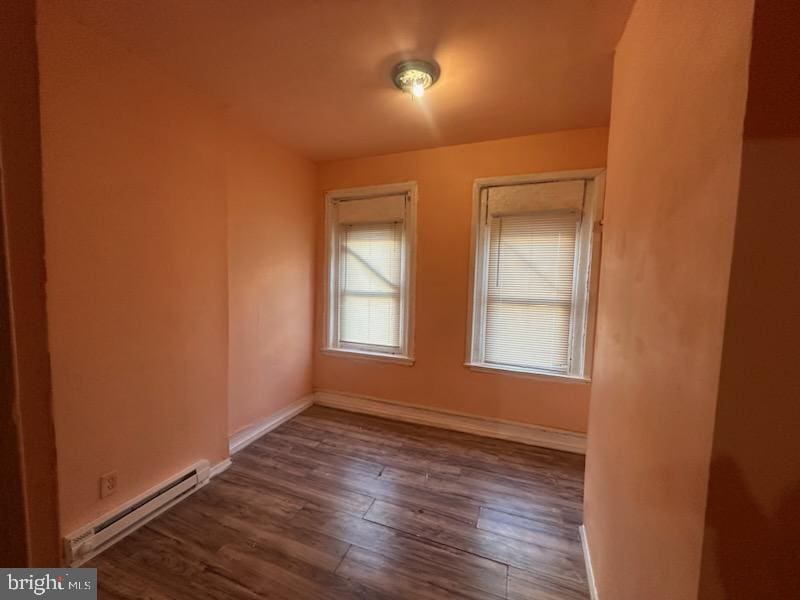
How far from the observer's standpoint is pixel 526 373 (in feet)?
8.38

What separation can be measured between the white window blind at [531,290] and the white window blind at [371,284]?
895mm

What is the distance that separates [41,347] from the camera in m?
1.28

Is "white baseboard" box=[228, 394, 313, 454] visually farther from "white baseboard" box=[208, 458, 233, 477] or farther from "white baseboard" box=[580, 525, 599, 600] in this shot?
"white baseboard" box=[580, 525, 599, 600]

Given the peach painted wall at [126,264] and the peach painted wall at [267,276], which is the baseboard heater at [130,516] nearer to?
the peach painted wall at [126,264]

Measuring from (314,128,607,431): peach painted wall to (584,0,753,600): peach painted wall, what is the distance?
117 cm

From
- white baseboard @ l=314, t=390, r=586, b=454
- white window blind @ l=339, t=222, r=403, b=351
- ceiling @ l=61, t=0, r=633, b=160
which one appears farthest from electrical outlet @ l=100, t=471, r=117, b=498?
ceiling @ l=61, t=0, r=633, b=160

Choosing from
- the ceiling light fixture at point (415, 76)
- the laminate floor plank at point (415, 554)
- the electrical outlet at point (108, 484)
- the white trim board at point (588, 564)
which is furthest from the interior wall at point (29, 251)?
the white trim board at point (588, 564)

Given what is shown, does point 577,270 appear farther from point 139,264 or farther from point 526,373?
point 139,264

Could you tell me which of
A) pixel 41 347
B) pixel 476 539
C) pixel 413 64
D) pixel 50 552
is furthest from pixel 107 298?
pixel 476 539

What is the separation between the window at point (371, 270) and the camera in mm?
2893

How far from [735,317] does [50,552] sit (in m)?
2.51

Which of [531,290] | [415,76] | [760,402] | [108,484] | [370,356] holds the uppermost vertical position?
[415,76]

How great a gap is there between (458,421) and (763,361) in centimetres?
246

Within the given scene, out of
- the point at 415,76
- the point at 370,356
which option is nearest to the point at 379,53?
the point at 415,76
